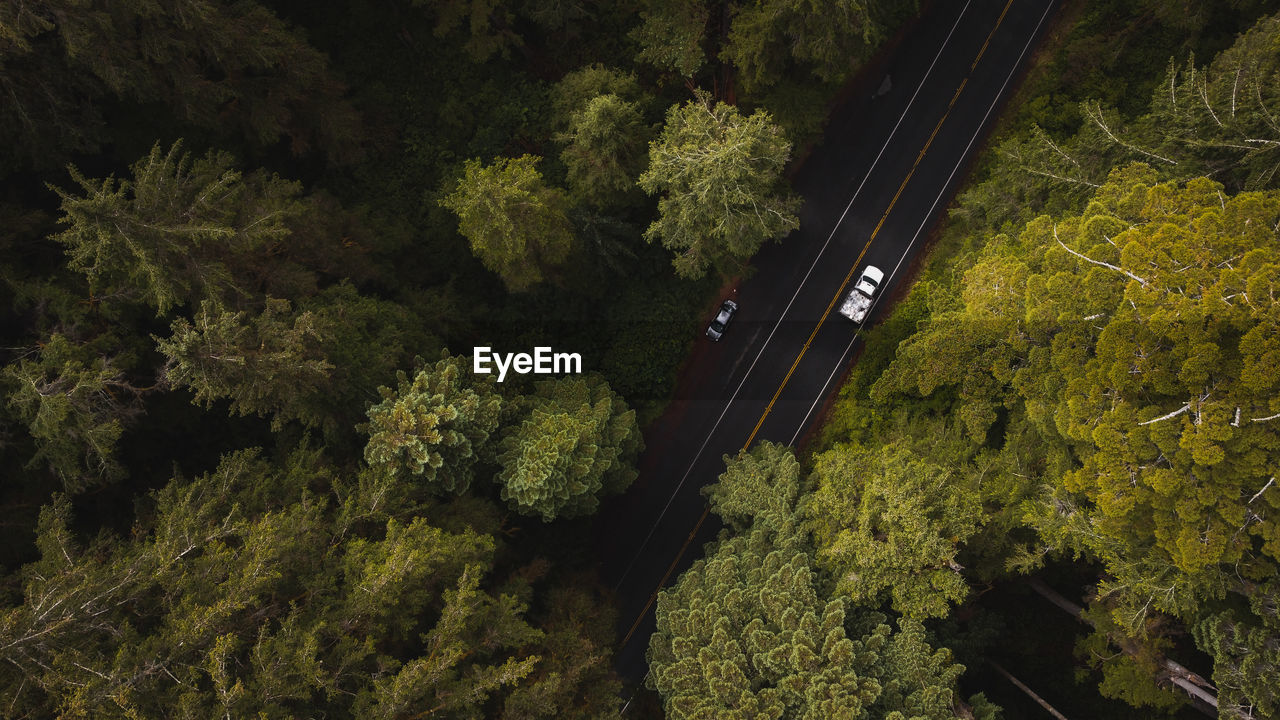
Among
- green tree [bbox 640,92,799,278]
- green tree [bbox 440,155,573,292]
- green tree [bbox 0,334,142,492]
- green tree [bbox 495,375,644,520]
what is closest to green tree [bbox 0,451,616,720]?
green tree [bbox 0,334,142,492]

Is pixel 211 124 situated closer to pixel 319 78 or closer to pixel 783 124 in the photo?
pixel 319 78

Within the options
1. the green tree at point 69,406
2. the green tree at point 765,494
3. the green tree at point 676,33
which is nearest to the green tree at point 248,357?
the green tree at point 69,406

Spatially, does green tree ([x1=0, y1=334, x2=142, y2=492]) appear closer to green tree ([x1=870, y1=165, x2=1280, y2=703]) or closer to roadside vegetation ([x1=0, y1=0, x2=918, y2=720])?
roadside vegetation ([x1=0, y1=0, x2=918, y2=720])

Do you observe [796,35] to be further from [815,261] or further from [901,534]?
[901,534]

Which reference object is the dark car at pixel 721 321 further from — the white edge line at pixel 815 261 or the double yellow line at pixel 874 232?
the double yellow line at pixel 874 232

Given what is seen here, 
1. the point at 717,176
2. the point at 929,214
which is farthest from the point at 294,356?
the point at 929,214
